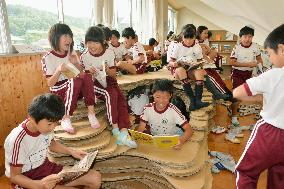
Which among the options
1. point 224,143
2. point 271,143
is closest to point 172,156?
point 271,143

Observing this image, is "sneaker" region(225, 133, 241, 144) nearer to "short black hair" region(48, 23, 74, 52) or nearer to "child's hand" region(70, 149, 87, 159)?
"child's hand" region(70, 149, 87, 159)

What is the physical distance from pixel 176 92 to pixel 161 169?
1665 mm

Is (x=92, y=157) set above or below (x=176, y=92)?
below

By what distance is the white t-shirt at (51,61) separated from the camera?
7.66 ft

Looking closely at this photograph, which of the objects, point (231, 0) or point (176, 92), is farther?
point (176, 92)

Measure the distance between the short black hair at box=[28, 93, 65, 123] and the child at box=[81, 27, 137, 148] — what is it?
90cm

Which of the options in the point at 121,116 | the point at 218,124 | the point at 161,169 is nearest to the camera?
the point at 161,169

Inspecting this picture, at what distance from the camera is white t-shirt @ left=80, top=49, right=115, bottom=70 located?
103 inches

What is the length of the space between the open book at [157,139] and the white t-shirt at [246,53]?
2433mm

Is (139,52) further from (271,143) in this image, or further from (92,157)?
(271,143)

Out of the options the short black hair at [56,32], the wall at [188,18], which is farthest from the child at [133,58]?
the wall at [188,18]

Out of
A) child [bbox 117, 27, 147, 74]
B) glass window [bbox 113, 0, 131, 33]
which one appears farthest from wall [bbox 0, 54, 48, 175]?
glass window [bbox 113, 0, 131, 33]

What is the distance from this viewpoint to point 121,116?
252cm

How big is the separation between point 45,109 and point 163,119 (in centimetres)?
118
